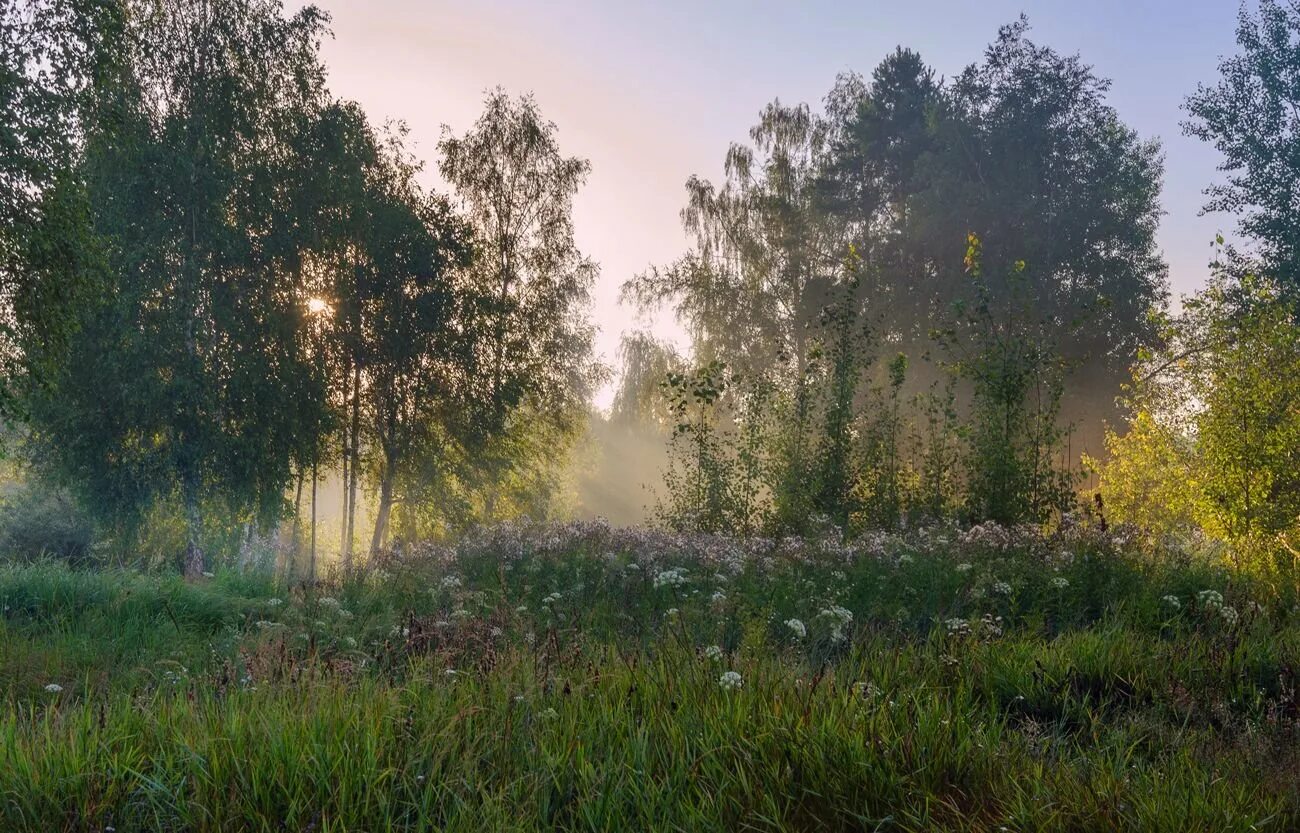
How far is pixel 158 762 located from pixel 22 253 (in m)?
11.0

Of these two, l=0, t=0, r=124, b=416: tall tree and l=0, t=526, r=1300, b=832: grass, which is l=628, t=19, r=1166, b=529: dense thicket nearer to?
l=0, t=0, r=124, b=416: tall tree

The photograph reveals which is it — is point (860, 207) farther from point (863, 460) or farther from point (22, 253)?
point (22, 253)

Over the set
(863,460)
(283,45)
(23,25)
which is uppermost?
(283,45)

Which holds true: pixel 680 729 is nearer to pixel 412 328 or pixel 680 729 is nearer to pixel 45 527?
pixel 412 328

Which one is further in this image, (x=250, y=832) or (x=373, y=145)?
(x=373, y=145)

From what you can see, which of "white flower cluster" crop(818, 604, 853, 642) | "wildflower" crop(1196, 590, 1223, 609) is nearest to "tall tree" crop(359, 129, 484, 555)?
"white flower cluster" crop(818, 604, 853, 642)

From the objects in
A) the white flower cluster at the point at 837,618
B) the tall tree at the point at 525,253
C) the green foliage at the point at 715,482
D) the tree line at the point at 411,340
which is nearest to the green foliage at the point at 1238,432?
the tree line at the point at 411,340

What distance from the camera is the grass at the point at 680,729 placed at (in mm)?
2990

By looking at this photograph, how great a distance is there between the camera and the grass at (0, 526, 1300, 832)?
118 inches

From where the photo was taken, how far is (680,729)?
348 cm

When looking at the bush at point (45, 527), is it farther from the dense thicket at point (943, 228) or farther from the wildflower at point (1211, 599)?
the wildflower at point (1211, 599)

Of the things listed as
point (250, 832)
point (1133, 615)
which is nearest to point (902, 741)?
point (250, 832)

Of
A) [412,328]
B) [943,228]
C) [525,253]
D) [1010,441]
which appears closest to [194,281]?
[412,328]

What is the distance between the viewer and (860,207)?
34438mm
